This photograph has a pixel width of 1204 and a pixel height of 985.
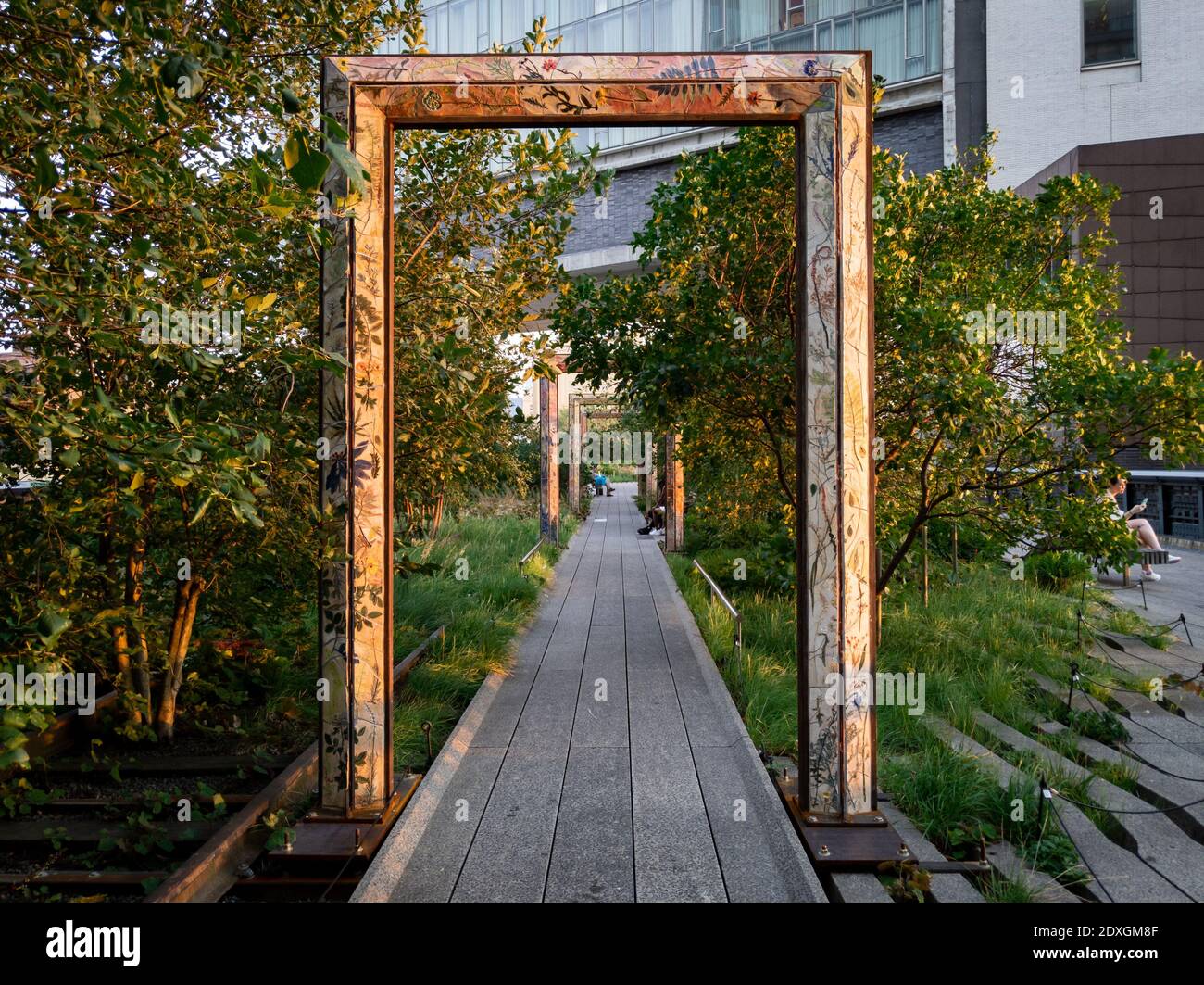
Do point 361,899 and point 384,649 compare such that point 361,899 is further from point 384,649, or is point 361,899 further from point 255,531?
point 255,531

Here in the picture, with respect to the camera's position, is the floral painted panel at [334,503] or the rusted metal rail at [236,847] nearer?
the rusted metal rail at [236,847]

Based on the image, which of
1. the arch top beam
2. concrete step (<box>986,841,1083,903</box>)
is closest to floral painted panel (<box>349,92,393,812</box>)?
the arch top beam

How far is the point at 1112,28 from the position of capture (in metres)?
19.9

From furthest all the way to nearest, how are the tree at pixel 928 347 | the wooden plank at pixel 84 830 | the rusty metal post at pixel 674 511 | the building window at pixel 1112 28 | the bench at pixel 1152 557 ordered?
1. the building window at pixel 1112 28
2. the rusty metal post at pixel 674 511
3. the bench at pixel 1152 557
4. the tree at pixel 928 347
5. the wooden plank at pixel 84 830

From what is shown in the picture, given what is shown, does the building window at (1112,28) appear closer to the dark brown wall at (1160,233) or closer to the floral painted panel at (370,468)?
the dark brown wall at (1160,233)

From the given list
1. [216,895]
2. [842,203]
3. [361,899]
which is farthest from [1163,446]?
[216,895]

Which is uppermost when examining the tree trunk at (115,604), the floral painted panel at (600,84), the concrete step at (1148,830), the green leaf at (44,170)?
the floral painted panel at (600,84)

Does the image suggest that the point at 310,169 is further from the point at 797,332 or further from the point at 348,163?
the point at 797,332

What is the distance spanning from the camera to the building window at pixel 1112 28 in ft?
65.1

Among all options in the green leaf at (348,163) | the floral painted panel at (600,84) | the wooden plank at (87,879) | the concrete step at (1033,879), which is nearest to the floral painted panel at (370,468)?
the floral painted panel at (600,84)

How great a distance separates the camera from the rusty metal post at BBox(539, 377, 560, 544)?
48.7 feet

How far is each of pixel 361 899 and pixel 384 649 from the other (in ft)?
3.40

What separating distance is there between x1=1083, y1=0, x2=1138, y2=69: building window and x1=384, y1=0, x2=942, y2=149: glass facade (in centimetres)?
529

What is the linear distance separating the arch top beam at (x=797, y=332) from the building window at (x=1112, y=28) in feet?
72.0
